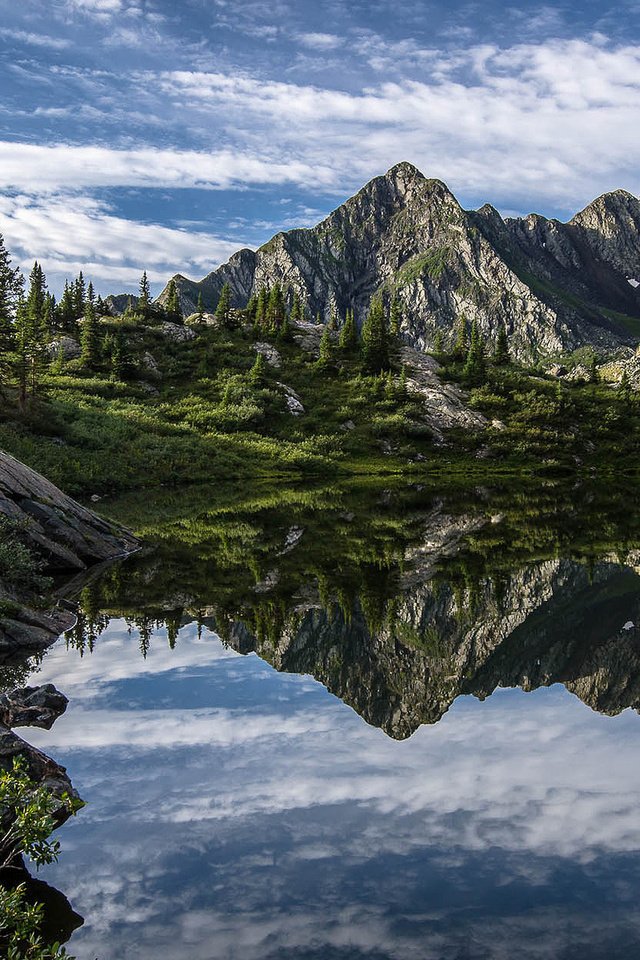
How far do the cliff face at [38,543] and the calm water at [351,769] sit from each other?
1.08 metres

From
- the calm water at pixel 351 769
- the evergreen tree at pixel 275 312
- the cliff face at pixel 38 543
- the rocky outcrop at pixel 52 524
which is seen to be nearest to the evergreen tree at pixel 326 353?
the evergreen tree at pixel 275 312

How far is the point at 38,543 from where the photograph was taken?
2739cm

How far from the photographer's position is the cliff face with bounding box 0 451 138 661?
1914 cm

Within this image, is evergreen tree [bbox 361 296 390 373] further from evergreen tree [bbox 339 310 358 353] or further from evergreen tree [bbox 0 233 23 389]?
evergreen tree [bbox 0 233 23 389]

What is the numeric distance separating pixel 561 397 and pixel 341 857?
12379 centimetres

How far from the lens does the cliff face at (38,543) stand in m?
19.1

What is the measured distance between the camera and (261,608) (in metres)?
23.3

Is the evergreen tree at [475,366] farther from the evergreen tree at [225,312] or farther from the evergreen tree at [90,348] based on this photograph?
the evergreen tree at [90,348]

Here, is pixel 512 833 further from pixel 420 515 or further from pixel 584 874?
pixel 420 515

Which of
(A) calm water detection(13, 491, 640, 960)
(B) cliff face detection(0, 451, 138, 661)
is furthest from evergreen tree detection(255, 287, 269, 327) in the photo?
(A) calm water detection(13, 491, 640, 960)

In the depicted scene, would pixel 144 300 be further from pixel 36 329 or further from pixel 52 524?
pixel 52 524

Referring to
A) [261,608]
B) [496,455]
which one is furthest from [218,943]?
[496,455]

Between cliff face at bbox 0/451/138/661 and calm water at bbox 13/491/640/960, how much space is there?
3.54 feet

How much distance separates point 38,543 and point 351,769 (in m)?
19.3
